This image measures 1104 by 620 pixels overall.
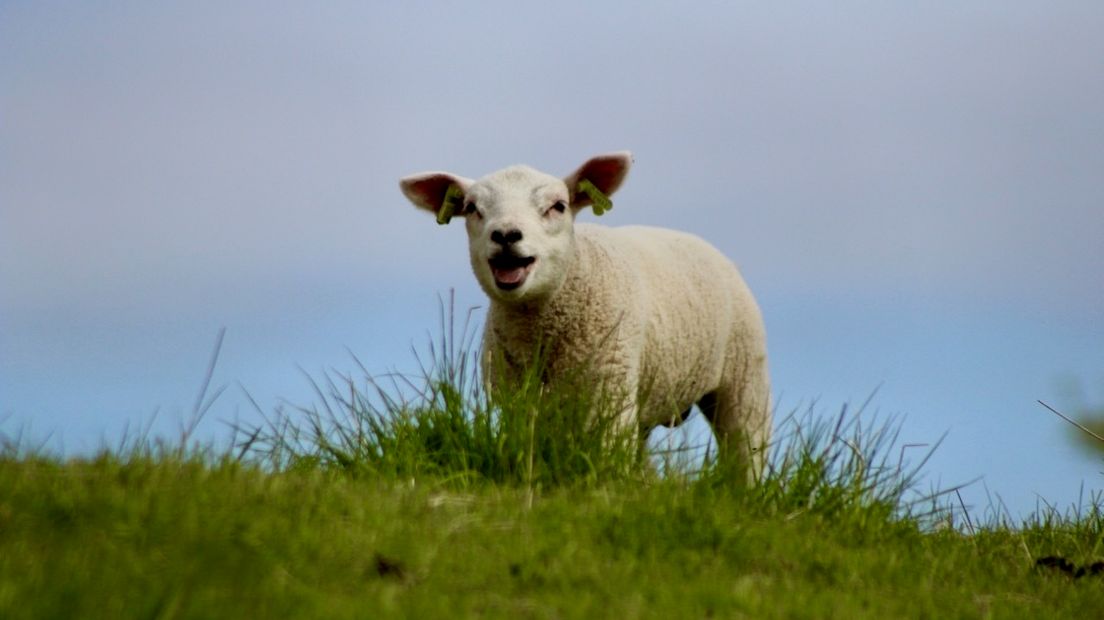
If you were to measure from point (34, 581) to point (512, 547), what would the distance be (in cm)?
172

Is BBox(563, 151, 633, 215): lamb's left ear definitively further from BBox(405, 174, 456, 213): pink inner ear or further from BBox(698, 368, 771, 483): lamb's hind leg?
BBox(698, 368, 771, 483): lamb's hind leg

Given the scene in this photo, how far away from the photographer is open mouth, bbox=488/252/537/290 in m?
6.62

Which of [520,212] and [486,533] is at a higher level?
[520,212]

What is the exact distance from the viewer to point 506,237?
6.49 metres

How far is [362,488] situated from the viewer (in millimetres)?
5445

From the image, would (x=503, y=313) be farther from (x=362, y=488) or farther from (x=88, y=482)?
(x=88, y=482)

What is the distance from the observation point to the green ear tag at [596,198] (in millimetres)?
7105

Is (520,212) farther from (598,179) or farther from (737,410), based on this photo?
(737,410)

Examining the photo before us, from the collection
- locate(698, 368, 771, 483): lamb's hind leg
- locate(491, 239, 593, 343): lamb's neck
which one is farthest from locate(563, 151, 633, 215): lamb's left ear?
locate(698, 368, 771, 483): lamb's hind leg

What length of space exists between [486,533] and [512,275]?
199 centimetres

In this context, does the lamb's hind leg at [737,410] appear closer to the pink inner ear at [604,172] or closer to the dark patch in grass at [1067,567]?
the pink inner ear at [604,172]

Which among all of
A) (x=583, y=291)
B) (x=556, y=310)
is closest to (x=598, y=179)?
(x=583, y=291)

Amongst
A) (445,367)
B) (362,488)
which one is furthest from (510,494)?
(445,367)

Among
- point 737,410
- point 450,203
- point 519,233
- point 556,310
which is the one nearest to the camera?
point 519,233
